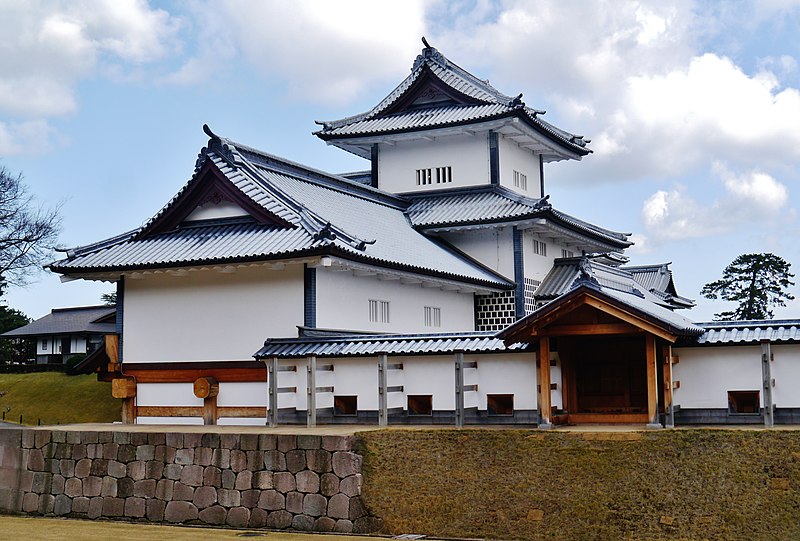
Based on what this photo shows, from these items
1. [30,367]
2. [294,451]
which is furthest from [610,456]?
[30,367]

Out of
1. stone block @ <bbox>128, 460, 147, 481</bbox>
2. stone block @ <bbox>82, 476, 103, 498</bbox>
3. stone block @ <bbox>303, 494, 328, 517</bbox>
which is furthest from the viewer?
stone block @ <bbox>82, 476, 103, 498</bbox>

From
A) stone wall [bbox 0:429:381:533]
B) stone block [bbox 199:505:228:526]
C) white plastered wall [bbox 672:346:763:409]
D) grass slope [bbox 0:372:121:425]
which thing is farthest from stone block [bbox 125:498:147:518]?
grass slope [bbox 0:372:121:425]

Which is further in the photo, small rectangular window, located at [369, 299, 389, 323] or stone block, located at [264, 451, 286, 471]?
small rectangular window, located at [369, 299, 389, 323]

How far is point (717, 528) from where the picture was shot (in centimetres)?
1498

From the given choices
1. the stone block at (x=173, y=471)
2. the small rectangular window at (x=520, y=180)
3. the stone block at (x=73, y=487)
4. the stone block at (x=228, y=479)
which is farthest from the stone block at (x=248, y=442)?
the small rectangular window at (x=520, y=180)

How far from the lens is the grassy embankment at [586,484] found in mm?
15305

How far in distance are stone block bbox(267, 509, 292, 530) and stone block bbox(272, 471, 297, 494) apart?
16.1 inches

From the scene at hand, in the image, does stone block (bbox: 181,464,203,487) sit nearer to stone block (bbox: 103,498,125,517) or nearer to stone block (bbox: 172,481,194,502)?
stone block (bbox: 172,481,194,502)

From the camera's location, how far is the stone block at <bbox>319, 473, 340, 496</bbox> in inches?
708

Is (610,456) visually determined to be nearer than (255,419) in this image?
Yes

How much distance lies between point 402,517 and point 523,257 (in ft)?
59.5

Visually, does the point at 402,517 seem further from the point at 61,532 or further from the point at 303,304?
the point at 303,304

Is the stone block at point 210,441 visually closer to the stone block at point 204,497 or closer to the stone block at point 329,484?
the stone block at point 204,497

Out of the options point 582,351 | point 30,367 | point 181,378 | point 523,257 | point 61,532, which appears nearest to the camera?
point 61,532
